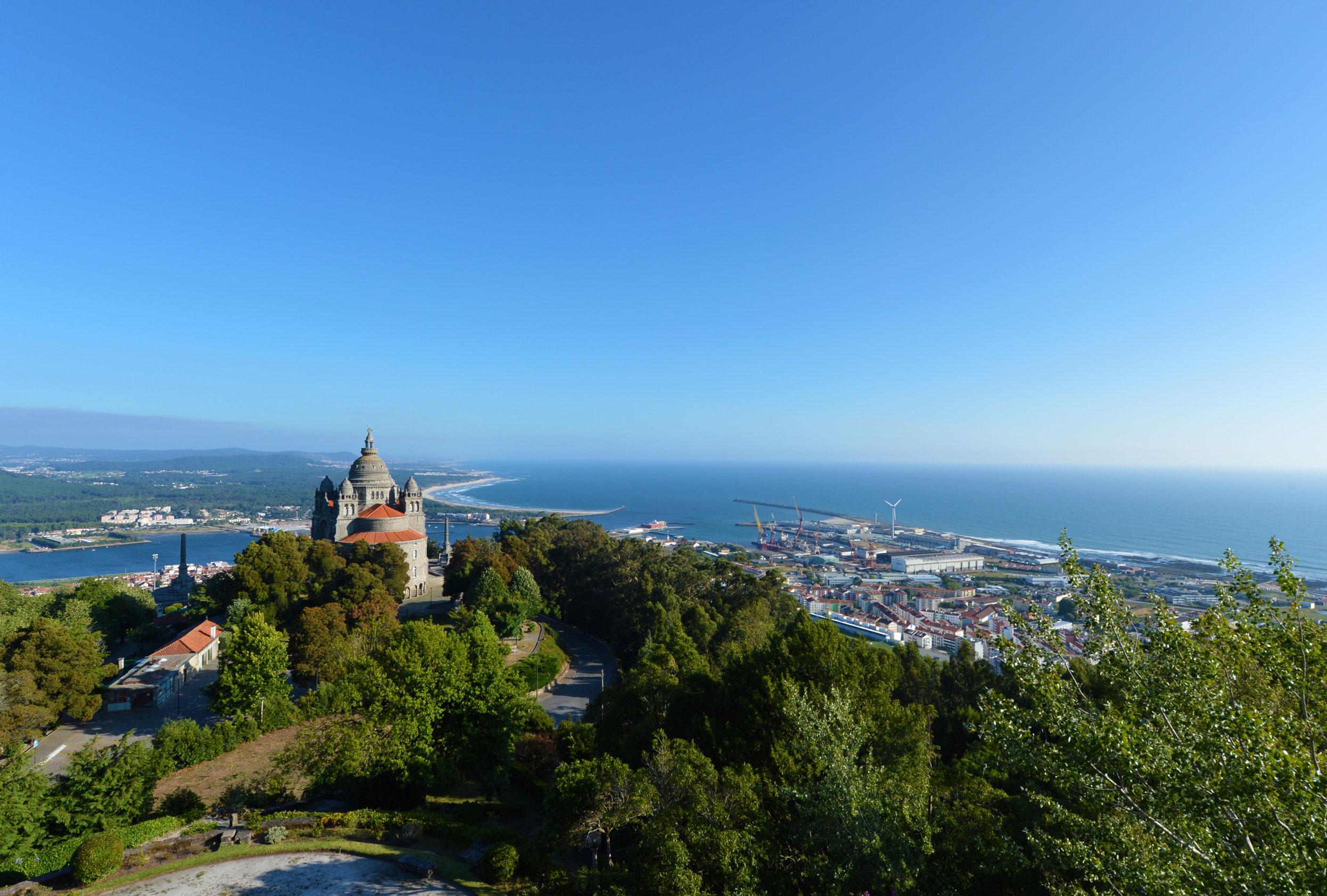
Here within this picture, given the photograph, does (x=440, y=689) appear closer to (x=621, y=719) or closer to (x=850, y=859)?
(x=621, y=719)

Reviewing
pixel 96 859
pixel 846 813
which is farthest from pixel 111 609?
pixel 846 813

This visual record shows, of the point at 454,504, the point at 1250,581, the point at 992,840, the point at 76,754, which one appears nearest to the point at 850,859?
the point at 992,840

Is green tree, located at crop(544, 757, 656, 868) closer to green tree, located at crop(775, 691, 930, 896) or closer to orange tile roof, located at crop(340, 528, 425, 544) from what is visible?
green tree, located at crop(775, 691, 930, 896)

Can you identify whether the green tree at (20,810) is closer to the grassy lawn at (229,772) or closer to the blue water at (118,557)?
the grassy lawn at (229,772)

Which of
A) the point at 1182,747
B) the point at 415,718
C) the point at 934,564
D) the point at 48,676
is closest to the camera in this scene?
the point at 1182,747

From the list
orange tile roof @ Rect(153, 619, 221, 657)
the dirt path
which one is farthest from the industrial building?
the dirt path

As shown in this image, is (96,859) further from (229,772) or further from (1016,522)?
(1016,522)
